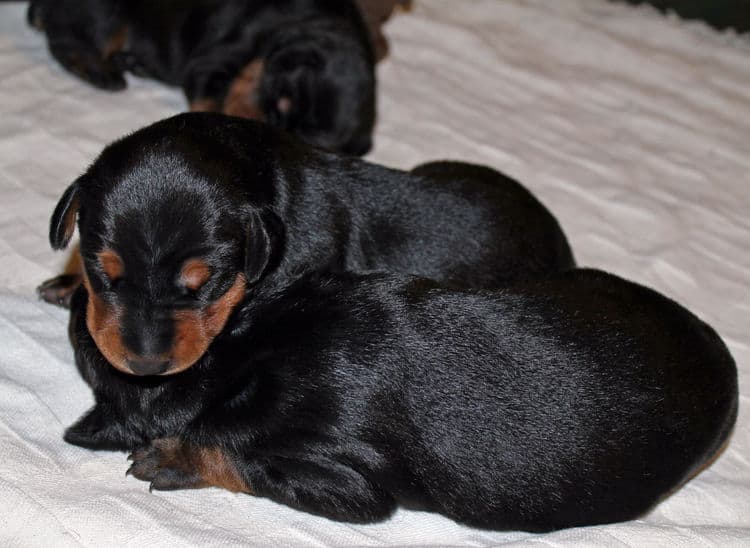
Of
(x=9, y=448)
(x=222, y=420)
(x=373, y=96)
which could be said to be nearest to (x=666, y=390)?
(x=222, y=420)

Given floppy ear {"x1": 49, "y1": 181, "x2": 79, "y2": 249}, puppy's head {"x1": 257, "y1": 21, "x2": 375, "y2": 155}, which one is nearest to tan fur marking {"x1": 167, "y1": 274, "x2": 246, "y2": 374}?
floppy ear {"x1": 49, "y1": 181, "x2": 79, "y2": 249}

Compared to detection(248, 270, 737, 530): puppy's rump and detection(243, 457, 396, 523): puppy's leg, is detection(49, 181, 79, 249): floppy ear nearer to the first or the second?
detection(248, 270, 737, 530): puppy's rump

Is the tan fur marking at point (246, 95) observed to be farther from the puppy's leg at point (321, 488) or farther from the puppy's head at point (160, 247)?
the puppy's leg at point (321, 488)

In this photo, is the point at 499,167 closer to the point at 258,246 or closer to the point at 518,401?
the point at 258,246

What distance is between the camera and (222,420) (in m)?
2.90

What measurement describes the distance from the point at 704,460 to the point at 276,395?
4.22ft

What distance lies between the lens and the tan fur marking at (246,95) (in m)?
4.66

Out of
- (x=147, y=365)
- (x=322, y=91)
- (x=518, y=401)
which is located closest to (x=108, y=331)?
(x=147, y=365)

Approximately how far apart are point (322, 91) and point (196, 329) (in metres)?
2.03

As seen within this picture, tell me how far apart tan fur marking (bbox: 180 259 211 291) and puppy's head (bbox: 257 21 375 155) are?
1.81m

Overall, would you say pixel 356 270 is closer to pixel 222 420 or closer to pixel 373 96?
pixel 222 420

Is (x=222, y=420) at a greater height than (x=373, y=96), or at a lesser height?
lesser

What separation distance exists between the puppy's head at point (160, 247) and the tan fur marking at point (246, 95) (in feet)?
5.76

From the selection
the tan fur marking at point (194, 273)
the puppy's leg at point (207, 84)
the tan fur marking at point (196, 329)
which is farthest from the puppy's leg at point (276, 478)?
the puppy's leg at point (207, 84)
